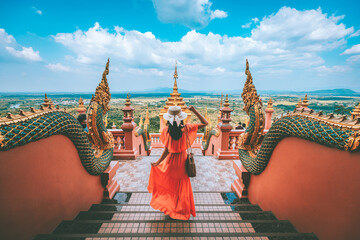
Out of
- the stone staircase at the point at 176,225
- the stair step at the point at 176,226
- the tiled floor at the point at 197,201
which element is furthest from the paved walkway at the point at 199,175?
the stair step at the point at 176,226

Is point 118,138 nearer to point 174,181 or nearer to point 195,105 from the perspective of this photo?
point 174,181

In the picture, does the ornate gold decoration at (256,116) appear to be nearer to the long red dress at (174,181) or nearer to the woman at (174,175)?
the woman at (174,175)

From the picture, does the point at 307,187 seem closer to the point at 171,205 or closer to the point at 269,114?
the point at 171,205

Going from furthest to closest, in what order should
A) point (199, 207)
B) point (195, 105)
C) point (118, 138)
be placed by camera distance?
1. point (195, 105)
2. point (118, 138)
3. point (199, 207)

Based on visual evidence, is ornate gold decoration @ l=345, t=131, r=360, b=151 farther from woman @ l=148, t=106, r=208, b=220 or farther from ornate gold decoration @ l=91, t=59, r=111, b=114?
ornate gold decoration @ l=91, t=59, r=111, b=114

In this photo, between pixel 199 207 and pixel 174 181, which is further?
pixel 199 207

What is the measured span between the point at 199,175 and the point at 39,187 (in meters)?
4.10

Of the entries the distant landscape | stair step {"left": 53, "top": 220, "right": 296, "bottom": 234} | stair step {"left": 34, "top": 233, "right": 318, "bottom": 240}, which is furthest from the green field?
stair step {"left": 53, "top": 220, "right": 296, "bottom": 234}

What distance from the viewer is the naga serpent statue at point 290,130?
1908 millimetres

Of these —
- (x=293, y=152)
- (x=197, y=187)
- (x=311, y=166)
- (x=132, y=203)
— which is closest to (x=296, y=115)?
(x=293, y=152)

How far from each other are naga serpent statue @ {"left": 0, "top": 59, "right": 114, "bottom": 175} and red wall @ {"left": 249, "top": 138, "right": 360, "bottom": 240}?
365cm

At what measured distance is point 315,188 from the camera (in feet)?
7.48

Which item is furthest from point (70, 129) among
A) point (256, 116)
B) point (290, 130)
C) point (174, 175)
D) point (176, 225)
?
point (256, 116)

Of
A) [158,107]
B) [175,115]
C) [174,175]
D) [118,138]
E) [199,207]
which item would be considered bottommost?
[158,107]
